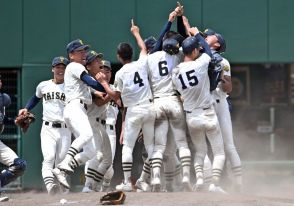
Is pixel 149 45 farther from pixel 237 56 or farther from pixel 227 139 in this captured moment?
pixel 237 56

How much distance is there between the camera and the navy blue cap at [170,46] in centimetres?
1460

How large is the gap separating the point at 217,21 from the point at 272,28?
1.05 meters

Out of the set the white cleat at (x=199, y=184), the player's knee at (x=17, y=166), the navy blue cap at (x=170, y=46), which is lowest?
the white cleat at (x=199, y=184)

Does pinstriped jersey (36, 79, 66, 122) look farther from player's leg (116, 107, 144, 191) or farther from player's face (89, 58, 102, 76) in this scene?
player's leg (116, 107, 144, 191)

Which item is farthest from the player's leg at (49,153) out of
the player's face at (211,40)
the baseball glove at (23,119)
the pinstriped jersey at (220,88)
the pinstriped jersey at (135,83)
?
the player's face at (211,40)

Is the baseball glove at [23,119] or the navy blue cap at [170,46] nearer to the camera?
the navy blue cap at [170,46]

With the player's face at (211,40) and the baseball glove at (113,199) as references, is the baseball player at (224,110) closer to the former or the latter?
the player's face at (211,40)

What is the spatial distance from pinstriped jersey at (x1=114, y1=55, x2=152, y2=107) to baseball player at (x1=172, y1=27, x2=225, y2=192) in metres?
0.43

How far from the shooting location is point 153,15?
1938 cm

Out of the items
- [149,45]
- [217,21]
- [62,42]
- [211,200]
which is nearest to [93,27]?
[62,42]

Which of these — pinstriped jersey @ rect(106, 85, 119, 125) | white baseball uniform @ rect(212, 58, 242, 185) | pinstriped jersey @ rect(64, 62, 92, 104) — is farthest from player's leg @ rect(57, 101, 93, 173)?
pinstriped jersey @ rect(106, 85, 119, 125)

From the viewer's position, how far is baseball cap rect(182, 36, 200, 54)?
566 inches

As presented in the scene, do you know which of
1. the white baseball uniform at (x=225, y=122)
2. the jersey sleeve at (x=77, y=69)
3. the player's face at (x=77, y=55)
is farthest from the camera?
the player's face at (x=77, y=55)

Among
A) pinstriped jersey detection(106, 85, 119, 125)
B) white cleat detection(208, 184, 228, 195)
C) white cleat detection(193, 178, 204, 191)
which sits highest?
pinstriped jersey detection(106, 85, 119, 125)
